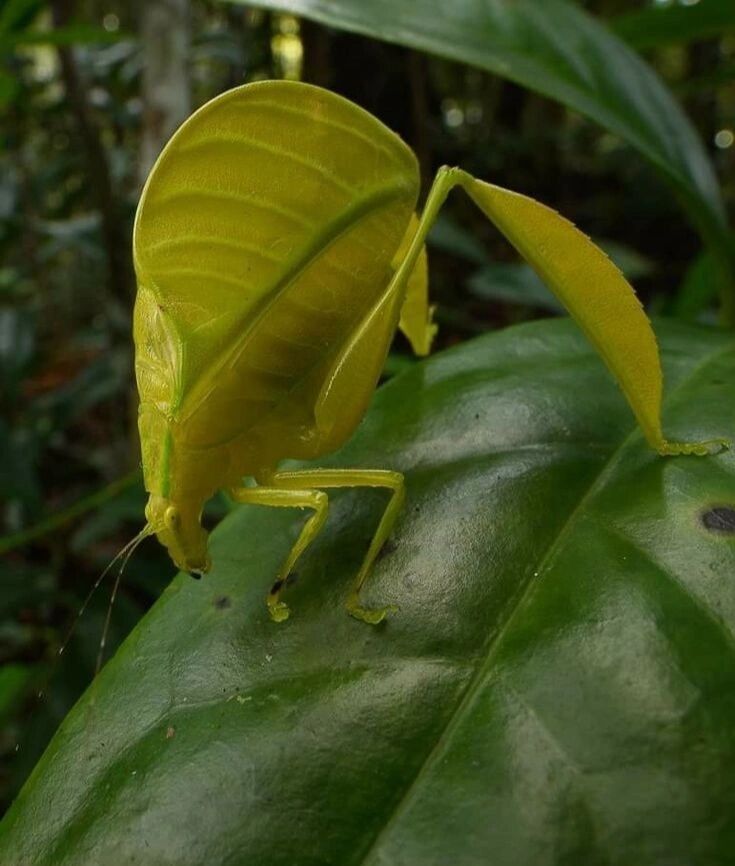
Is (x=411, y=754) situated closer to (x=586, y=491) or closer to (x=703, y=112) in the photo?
(x=586, y=491)

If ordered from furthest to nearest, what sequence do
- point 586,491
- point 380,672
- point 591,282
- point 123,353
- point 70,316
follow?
point 70,316 → point 123,353 → point 591,282 → point 586,491 → point 380,672

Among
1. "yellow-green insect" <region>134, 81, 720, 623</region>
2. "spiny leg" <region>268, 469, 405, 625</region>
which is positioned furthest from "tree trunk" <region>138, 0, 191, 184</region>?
"spiny leg" <region>268, 469, 405, 625</region>

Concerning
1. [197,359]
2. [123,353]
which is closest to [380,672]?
[197,359]

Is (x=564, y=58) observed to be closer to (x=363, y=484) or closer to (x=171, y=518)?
(x=363, y=484)

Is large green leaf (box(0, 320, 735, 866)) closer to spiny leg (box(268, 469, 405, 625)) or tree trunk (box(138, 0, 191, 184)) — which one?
spiny leg (box(268, 469, 405, 625))

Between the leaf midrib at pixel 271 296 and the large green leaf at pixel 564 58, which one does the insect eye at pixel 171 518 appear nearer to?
the leaf midrib at pixel 271 296

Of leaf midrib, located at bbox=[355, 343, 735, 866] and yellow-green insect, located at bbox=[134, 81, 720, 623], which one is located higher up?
yellow-green insect, located at bbox=[134, 81, 720, 623]
